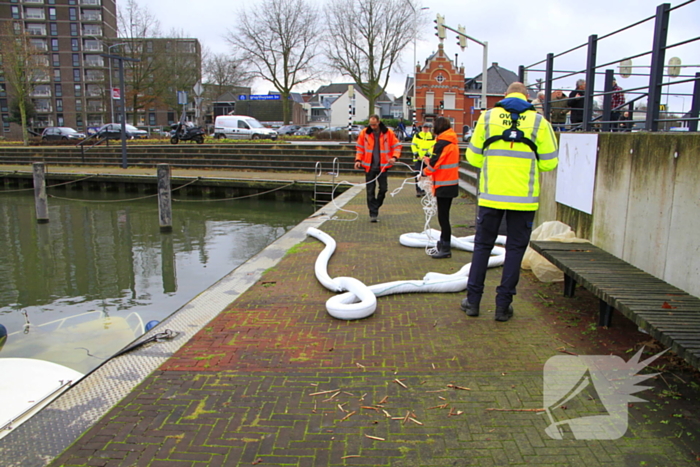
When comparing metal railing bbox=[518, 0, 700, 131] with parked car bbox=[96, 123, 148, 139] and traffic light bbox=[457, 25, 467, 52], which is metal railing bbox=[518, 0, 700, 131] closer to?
traffic light bbox=[457, 25, 467, 52]

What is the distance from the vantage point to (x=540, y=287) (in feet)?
17.2

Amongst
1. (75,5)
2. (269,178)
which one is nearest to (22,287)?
(269,178)

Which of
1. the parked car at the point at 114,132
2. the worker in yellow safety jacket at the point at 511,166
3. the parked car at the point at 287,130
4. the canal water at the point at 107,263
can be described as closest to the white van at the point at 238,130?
the parked car at the point at 114,132

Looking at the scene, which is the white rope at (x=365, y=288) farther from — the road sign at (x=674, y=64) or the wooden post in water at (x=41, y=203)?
the wooden post in water at (x=41, y=203)

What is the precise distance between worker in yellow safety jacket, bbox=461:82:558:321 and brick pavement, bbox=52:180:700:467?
0.62 metres

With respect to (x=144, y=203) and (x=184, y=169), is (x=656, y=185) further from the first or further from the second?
(x=184, y=169)

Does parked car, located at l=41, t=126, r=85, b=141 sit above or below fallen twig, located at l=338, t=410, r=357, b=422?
above

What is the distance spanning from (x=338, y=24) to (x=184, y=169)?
90.4 ft

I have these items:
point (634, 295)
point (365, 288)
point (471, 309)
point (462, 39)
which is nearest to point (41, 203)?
point (365, 288)

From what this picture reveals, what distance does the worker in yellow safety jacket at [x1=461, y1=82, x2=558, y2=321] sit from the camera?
4082 millimetres

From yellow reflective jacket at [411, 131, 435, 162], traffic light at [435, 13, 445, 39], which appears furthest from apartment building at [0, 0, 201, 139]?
yellow reflective jacket at [411, 131, 435, 162]

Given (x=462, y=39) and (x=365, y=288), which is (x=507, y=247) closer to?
(x=365, y=288)

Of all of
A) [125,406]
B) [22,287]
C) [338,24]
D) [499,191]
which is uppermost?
[338,24]

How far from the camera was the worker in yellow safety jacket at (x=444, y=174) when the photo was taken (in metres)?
6.37
